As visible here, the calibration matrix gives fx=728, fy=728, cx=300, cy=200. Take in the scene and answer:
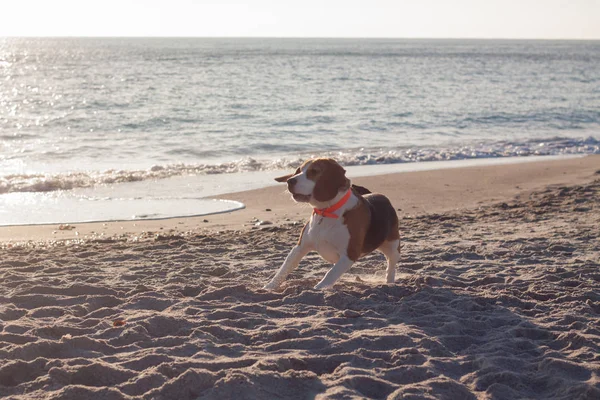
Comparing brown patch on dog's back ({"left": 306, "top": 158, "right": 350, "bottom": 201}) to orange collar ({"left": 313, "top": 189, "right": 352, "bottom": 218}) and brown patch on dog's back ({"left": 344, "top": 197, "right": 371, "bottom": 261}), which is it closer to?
orange collar ({"left": 313, "top": 189, "right": 352, "bottom": 218})

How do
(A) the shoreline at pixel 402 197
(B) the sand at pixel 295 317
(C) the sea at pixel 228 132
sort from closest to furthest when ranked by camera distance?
(B) the sand at pixel 295 317 → (A) the shoreline at pixel 402 197 → (C) the sea at pixel 228 132

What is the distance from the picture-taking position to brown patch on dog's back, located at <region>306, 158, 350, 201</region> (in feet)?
18.6

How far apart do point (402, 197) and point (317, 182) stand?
20.7ft

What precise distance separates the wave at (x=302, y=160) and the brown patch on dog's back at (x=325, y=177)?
840 cm

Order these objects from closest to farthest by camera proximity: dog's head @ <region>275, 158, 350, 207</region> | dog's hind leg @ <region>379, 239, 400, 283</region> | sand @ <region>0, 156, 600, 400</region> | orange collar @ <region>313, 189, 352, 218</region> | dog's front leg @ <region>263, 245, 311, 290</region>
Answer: sand @ <region>0, 156, 600, 400</region>, dog's head @ <region>275, 158, 350, 207</region>, orange collar @ <region>313, 189, 352, 218</region>, dog's front leg @ <region>263, 245, 311, 290</region>, dog's hind leg @ <region>379, 239, 400, 283</region>

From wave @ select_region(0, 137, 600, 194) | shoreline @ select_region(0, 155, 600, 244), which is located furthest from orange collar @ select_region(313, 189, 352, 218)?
wave @ select_region(0, 137, 600, 194)

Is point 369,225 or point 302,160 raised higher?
point 369,225

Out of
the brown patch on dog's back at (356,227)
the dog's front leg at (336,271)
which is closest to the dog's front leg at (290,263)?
the dog's front leg at (336,271)

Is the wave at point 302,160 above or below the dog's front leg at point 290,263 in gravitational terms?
below

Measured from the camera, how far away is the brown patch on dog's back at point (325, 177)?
5.68 metres

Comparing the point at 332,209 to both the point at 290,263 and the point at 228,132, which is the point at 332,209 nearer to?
the point at 290,263

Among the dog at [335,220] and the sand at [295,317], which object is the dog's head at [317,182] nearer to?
the dog at [335,220]

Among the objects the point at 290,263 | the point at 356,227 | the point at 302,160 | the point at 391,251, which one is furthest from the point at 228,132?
the point at 356,227

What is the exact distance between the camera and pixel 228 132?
2228cm
